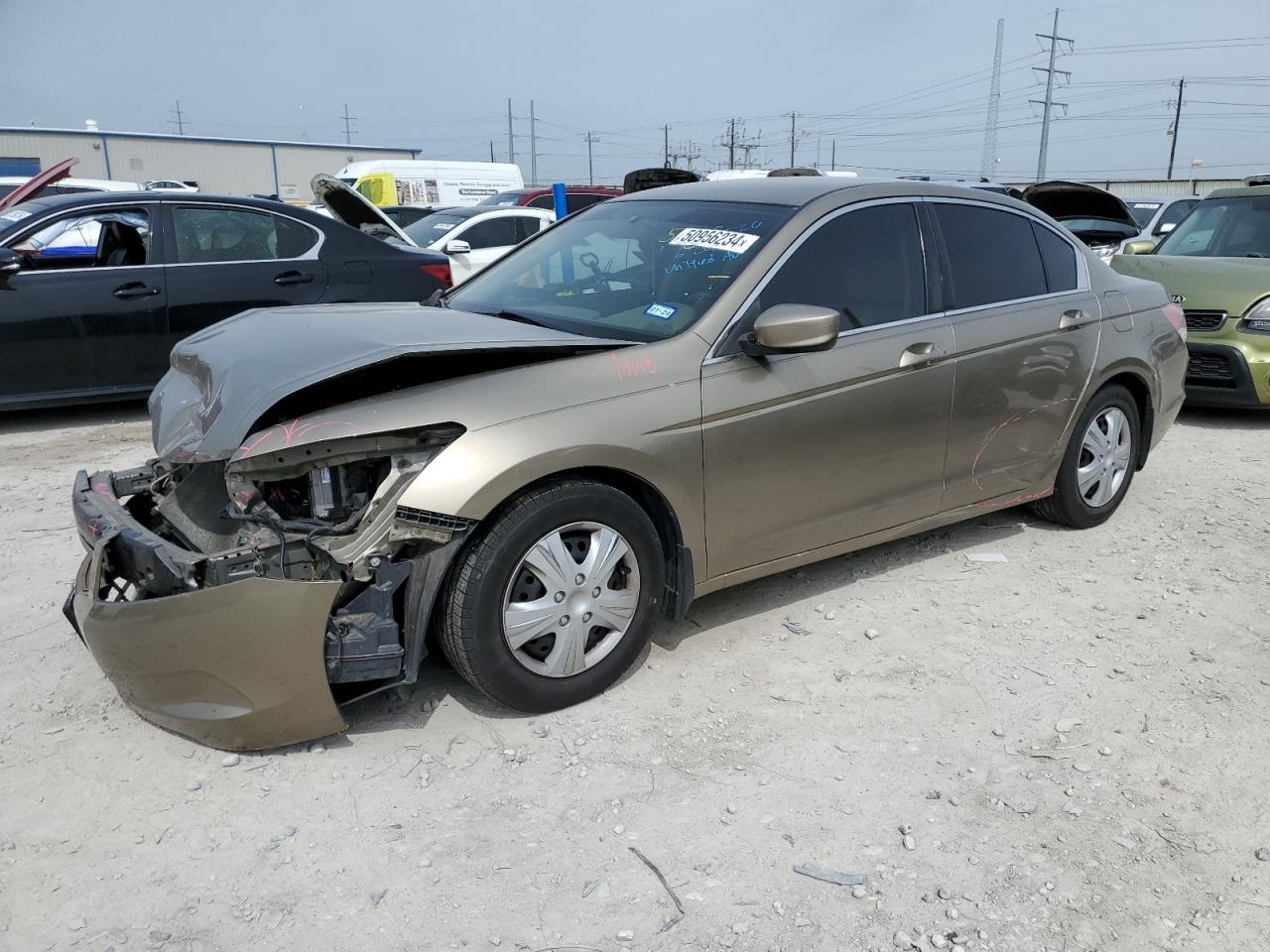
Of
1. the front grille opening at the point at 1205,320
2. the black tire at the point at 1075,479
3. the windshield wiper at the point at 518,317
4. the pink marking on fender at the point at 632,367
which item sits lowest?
the black tire at the point at 1075,479

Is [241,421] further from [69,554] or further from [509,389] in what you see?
[69,554]

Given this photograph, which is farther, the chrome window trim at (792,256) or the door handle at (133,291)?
the door handle at (133,291)

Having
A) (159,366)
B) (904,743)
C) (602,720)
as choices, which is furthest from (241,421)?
(159,366)

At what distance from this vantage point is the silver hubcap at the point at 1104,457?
495cm

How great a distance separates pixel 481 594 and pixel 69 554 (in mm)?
2697

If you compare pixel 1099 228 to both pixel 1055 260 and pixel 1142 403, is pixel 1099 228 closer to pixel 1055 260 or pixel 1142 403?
pixel 1142 403

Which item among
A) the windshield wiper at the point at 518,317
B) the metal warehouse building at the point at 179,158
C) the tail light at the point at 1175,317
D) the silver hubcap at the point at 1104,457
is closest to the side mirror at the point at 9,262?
the windshield wiper at the point at 518,317

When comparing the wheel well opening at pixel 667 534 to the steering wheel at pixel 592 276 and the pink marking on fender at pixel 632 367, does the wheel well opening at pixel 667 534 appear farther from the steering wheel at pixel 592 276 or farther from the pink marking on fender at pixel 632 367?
the steering wheel at pixel 592 276

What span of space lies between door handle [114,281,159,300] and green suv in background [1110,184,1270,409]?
7524mm

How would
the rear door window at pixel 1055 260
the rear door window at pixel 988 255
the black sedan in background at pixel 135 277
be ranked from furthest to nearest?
the black sedan in background at pixel 135 277 < the rear door window at pixel 1055 260 < the rear door window at pixel 988 255

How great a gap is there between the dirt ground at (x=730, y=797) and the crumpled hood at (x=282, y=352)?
99 centimetres

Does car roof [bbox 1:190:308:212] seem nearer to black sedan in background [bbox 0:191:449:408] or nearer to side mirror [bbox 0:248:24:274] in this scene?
black sedan in background [bbox 0:191:449:408]

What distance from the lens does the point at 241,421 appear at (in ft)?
9.50

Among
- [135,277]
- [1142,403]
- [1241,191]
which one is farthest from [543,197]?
[1142,403]
